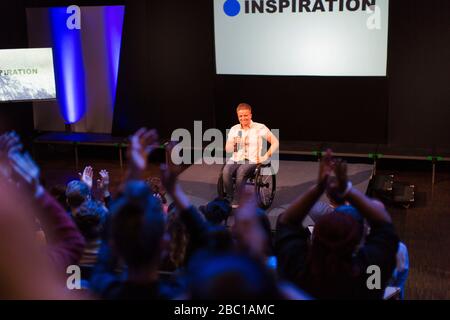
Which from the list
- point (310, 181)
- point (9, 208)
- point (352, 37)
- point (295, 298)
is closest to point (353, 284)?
point (295, 298)

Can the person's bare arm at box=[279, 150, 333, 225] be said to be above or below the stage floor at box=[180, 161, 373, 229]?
above

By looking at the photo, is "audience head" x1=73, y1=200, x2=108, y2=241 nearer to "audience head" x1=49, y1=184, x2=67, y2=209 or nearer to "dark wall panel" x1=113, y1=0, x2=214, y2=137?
"audience head" x1=49, y1=184, x2=67, y2=209

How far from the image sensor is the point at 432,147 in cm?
758

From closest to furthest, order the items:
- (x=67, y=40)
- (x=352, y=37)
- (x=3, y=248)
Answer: (x=3, y=248)
(x=352, y=37)
(x=67, y=40)

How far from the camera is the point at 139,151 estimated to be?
2.03 meters

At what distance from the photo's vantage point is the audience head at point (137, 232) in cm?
161

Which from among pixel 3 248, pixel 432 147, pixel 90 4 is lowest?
pixel 432 147

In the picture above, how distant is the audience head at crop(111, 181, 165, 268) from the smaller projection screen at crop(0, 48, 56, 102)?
22.6 ft

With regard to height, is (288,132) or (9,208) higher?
(9,208)

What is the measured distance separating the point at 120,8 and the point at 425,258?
5241mm

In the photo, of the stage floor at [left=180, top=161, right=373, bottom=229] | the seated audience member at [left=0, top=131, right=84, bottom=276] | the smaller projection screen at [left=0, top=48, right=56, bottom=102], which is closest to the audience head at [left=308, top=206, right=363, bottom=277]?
the seated audience member at [left=0, top=131, right=84, bottom=276]

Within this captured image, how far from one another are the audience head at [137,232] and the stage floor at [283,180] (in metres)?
4.39

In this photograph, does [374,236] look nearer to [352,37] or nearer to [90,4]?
[352,37]

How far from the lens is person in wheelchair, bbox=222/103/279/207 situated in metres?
6.06
